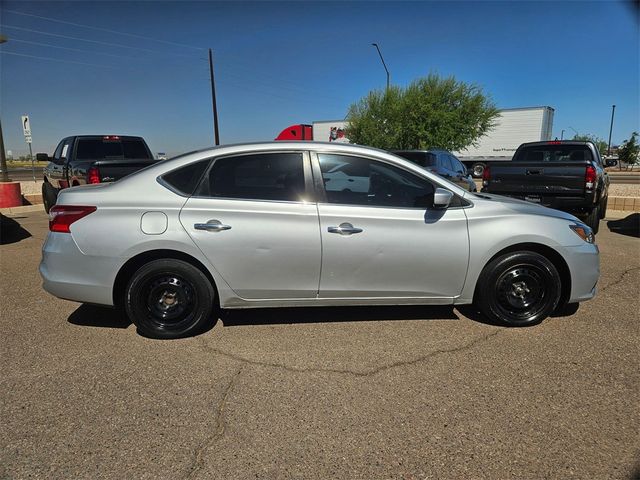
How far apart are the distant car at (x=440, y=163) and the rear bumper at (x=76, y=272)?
779 cm

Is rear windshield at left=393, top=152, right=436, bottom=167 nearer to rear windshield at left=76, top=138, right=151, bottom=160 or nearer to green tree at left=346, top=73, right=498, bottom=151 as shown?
rear windshield at left=76, top=138, right=151, bottom=160

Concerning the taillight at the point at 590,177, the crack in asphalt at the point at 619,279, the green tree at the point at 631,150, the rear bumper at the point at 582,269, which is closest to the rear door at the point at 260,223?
the rear bumper at the point at 582,269

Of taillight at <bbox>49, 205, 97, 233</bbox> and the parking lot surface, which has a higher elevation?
taillight at <bbox>49, 205, 97, 233</bbox>

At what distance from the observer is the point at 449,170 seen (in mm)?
11289

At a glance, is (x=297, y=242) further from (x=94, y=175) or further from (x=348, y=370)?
(x=94, y=175)

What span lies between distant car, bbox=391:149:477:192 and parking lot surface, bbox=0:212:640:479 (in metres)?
6.87

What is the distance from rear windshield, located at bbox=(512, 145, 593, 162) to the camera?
30.9 ft

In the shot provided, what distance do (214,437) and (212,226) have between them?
163 cm

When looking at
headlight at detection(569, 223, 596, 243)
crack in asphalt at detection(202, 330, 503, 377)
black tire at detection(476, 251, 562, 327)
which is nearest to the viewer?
crack in asphalt at detection(202, 330, 503, 377)

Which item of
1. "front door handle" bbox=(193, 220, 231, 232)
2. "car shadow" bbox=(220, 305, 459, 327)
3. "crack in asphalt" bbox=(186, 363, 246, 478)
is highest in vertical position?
"front door handle" bbox=(193, 220, 231, 232)

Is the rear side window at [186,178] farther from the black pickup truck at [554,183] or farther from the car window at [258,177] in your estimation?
the black pickup truck at [554,183]

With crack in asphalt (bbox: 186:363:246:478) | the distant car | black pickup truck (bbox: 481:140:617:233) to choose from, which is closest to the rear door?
crack in asphalt (bbox: 186:363:246:478)

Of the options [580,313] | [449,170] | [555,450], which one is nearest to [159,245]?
[555,450]

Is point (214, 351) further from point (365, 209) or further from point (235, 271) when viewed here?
point (365, 209)
